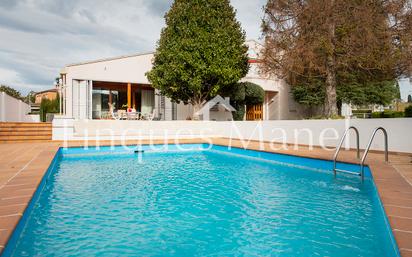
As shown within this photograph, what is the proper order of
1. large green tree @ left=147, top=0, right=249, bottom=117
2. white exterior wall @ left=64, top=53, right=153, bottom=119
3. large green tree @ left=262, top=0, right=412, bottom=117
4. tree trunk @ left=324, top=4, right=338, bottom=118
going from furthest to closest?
white exterior wall @ left=64, top=53, right=153, bottom=119 → large green tree @ left=147, top=0, right=249, bottom=117 → tree trunk @ left=324, top=4, right=338, bottom=118 → large green tree @ left=262, top=0, right=412, bottom=117

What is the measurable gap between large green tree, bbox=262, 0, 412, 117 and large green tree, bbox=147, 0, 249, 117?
196 centimetres

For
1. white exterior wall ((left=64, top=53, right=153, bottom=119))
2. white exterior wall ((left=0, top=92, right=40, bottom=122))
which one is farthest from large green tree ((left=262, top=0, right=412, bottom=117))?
white exterior wall ((left=0, top=92, right=40, bottom=122))

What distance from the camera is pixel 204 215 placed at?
164 inches

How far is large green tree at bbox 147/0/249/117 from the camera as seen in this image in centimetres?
1493

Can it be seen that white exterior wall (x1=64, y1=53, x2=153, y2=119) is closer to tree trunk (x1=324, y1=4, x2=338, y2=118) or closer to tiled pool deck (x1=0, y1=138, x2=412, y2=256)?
tree trunk (x1=324, y1=4, x2=338, y2=118)

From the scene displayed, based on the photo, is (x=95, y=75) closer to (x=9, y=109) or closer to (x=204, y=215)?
(x=9, y=109)

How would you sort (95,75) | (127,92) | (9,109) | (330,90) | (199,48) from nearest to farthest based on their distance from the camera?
(330,90)
(199,48)
(9,109)
(95,75)
(127,92)

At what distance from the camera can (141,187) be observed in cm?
586

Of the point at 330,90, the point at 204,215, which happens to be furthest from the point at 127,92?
the point at 204,215

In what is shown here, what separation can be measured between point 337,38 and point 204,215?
1136 centimetres

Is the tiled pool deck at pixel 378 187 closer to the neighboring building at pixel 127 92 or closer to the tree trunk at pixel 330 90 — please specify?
the tree trunk at pixel 330 90

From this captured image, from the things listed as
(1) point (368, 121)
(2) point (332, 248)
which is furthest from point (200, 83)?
(2) point (332, 248)

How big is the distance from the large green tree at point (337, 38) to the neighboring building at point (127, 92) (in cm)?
151

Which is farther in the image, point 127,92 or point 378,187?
point 127,92
